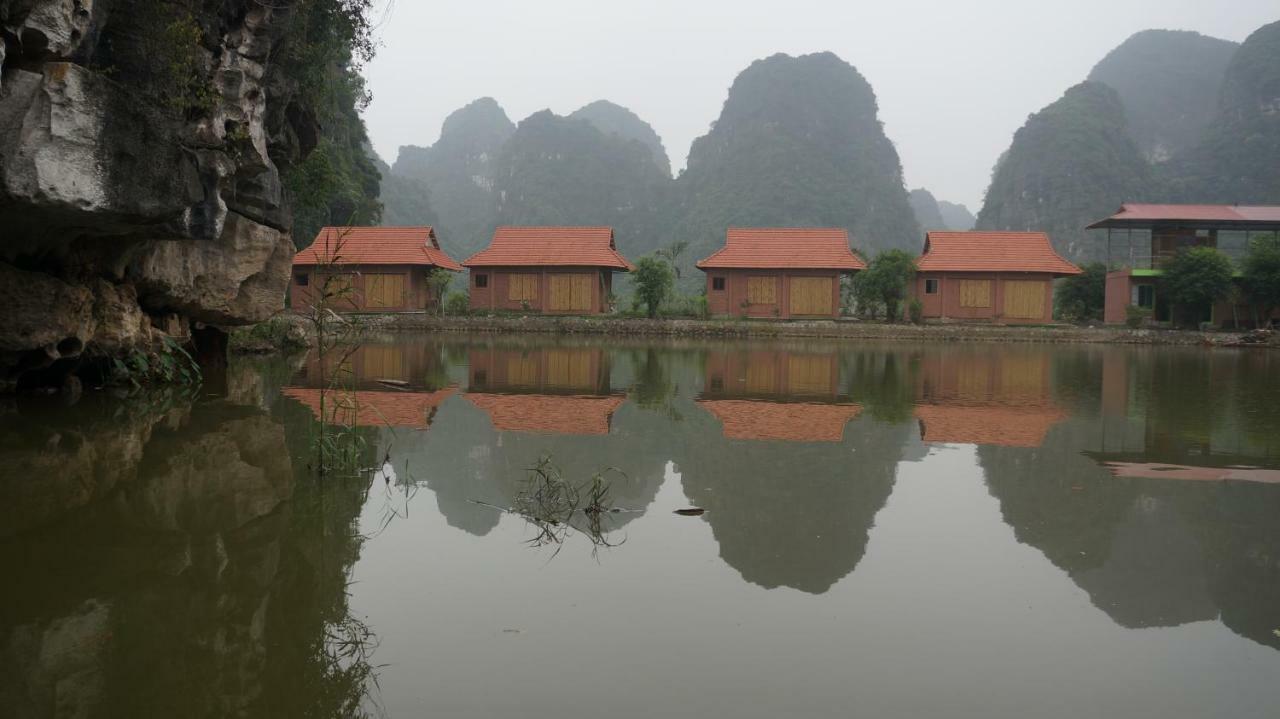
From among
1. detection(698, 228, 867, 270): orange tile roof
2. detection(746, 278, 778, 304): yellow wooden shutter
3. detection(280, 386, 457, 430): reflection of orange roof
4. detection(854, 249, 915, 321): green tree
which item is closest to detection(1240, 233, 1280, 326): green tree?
detection(854, 249, 915, 321): green tree

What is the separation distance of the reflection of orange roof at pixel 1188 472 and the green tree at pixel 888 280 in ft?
78.3

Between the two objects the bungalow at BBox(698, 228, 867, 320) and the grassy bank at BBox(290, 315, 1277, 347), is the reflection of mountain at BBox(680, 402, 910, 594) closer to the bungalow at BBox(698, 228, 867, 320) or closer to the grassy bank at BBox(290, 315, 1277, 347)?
the grassy bank at BBox(290, 315, 1277, 347)

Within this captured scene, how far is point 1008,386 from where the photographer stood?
14.4 m

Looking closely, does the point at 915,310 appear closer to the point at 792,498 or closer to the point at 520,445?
the point at 520,445

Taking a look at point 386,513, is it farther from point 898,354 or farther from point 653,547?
point 898,354

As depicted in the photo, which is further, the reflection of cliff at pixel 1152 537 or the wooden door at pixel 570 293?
the wooden door at pixel 570 293

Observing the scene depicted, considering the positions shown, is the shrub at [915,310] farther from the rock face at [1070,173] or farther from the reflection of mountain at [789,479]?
the rock face at [1070,173]

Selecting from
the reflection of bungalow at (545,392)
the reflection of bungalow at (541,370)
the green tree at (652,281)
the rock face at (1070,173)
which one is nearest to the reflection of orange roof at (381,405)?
the reflection of bungalow at (545,392)

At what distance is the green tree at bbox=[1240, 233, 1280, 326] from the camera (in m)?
29.4

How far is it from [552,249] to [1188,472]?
28.3m

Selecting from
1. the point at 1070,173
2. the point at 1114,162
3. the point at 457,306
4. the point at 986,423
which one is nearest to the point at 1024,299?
the point at 457,306

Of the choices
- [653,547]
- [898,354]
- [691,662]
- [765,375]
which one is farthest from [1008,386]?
[691,662]

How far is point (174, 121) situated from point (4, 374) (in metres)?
3.66

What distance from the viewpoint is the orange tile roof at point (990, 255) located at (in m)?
31.8
